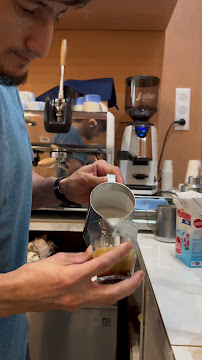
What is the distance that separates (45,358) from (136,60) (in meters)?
1.62

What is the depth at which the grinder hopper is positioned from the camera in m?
1.19

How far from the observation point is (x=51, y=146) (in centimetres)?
131

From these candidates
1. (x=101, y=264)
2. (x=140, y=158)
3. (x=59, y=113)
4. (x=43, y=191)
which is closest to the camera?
(x=101, y=264)

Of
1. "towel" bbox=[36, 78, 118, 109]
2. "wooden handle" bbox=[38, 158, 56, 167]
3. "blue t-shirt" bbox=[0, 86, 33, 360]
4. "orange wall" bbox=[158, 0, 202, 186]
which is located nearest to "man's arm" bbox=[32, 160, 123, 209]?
"blue t-shirt" bbox=[0, 86, 33, 360]

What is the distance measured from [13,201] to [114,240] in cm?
32

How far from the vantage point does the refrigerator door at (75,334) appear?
121cm

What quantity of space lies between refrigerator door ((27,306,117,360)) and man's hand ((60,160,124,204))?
58 cm

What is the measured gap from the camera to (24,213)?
2.50 ft

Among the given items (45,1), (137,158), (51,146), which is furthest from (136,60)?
(45,1)

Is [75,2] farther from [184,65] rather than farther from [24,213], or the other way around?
[184,65]

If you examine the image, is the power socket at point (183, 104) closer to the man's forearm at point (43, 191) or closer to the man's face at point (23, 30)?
the man's forearm at point (43, 191)

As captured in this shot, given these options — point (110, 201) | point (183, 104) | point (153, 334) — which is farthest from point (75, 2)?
point (183, 104)

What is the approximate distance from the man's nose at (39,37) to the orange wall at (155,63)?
126 cm

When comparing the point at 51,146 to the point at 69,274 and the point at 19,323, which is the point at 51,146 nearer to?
the point at 19,323
